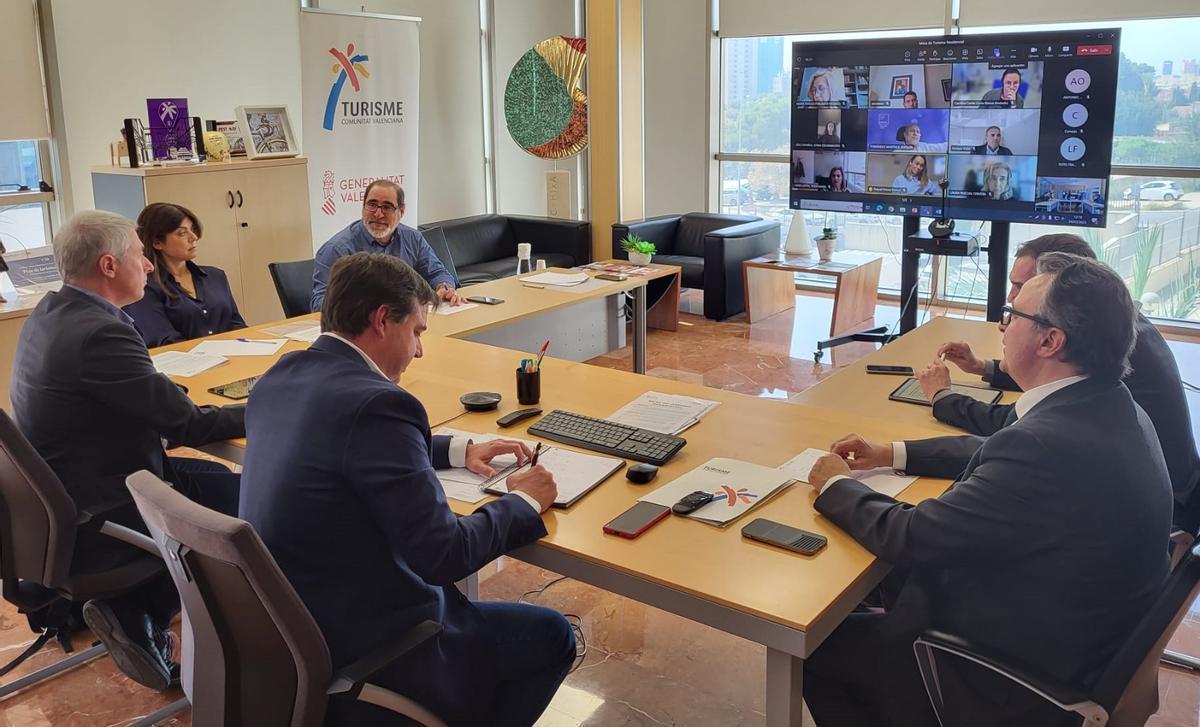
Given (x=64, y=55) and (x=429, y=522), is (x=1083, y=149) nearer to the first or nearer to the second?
(x=429, y=522)

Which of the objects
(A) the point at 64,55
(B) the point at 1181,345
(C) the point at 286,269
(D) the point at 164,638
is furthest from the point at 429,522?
(B) the point at 1181,345

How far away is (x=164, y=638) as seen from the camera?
116 inches

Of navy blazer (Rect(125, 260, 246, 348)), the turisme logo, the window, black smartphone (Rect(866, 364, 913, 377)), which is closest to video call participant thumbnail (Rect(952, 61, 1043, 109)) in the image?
the window

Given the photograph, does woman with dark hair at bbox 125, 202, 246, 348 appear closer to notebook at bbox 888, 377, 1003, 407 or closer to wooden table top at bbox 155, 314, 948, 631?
wooden table top at bbox 155, 314, 948, 631

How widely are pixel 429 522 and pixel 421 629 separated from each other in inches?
8.2

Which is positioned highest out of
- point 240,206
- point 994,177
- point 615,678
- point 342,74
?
point 342,74

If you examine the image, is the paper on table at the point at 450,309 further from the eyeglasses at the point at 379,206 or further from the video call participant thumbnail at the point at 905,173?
the video call participant thumbnail at the point at 905,173

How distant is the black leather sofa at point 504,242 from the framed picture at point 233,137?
137cm

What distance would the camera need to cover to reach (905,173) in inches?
229

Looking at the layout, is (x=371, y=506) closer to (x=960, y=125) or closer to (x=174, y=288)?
(x=174, y=288)

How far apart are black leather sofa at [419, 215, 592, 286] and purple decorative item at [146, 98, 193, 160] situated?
5.81 feet

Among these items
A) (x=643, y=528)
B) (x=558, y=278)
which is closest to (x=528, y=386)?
(x=643, y=528)

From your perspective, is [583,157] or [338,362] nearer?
[338,362]

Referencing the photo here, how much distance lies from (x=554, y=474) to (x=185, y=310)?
2.29m
